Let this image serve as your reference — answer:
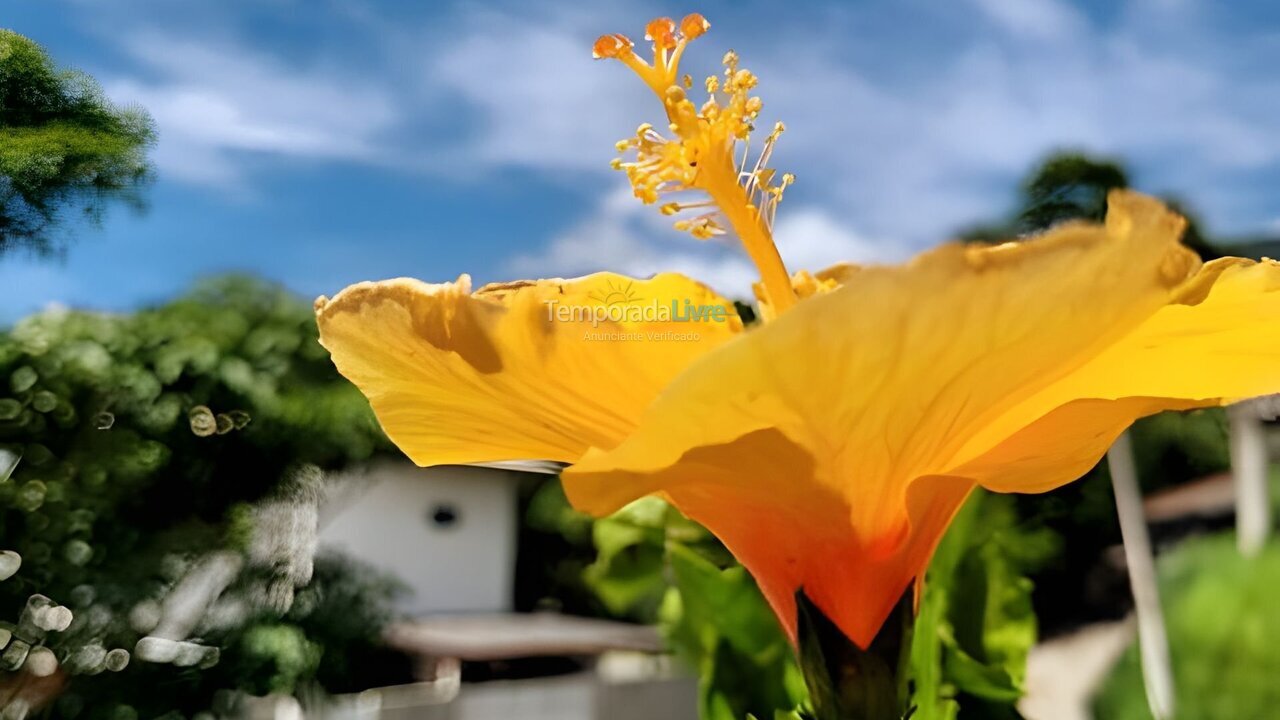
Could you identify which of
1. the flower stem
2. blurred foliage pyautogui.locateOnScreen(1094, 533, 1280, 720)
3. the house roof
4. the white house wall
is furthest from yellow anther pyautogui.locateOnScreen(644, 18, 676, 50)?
the white house wall

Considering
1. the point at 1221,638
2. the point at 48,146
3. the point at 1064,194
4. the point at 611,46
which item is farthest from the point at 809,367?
the point at 48,146

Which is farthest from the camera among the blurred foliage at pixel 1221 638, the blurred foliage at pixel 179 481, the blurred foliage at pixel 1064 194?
the blurred foliage at pixel 179 481

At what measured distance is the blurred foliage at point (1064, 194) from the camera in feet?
2.65

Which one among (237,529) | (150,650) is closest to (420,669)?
(237,529)

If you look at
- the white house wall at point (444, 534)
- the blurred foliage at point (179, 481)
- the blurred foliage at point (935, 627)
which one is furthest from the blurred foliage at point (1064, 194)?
the white house wall at point (444, 534)

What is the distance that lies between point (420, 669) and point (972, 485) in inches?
147

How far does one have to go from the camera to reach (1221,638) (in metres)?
0.44

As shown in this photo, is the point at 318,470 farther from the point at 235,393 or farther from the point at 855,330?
the point at 855,330

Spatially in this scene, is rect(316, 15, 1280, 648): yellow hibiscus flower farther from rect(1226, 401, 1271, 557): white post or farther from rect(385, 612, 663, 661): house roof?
rect(385, 612, 663, 661): house roof

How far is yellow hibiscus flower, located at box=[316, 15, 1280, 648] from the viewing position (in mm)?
172

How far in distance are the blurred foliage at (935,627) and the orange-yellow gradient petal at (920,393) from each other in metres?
0.05

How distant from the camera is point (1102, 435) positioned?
0.21 metres

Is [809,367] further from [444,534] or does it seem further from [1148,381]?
[444,534]

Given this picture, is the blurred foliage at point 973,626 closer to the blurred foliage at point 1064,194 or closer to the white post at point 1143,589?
the white post at point 1143,589
